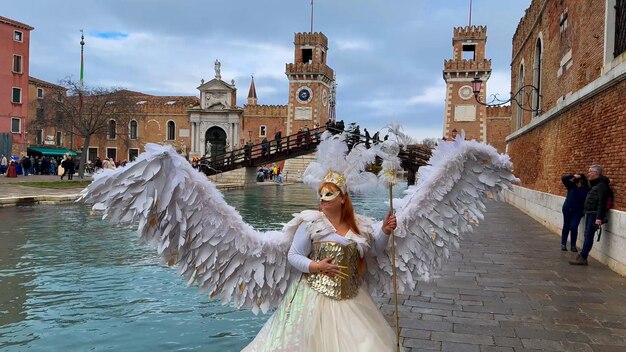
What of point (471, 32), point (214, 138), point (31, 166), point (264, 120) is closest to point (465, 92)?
point (471, 32)

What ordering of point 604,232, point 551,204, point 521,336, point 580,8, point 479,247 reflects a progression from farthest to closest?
point 551,204, point 580,8, point 479,247, point 604,232, point 521,336

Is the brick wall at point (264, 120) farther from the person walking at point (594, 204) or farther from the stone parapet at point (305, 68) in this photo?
the person walking at point (594, 204)

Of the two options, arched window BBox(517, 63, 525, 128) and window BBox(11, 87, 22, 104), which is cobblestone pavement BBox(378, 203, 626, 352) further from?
window BBox(11, 87, 22, 104)

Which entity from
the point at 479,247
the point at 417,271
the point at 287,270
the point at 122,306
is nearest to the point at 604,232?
the point at 479,247

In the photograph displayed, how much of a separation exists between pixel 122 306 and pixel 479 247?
6508 millimetres

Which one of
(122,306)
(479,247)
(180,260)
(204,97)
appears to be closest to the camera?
(180,260)

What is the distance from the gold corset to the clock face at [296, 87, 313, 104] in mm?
50433

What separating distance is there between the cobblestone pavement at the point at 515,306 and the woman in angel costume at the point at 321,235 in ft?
3.98

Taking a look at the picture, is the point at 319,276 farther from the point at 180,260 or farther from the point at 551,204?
the point at 551,204

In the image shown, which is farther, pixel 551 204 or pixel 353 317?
pixel 551 204

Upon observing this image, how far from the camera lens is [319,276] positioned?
317cm

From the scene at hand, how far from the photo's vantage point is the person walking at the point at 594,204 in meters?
7.55

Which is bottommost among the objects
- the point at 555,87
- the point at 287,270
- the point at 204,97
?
the point at 287,270

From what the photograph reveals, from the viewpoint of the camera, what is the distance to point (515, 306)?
5465mm
